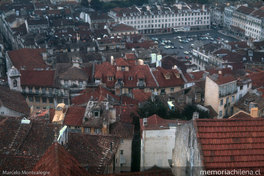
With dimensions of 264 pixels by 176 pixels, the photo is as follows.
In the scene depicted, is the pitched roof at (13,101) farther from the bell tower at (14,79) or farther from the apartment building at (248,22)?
the apartment building at (248,22)

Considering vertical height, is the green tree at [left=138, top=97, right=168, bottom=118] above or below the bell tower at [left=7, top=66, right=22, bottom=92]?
above

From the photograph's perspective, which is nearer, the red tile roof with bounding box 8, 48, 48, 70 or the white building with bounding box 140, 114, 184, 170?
the white building with bounding box 140, 114, 184, 170

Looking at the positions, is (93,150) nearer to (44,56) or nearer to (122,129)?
(122,129)

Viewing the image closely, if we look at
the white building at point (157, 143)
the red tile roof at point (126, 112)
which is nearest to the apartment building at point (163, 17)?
the red tile roof at point (126, 112)

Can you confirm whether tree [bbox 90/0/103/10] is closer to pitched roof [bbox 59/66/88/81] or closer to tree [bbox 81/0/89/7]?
tree [bbox 81/0/89/7]

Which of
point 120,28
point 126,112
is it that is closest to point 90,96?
point 126,112

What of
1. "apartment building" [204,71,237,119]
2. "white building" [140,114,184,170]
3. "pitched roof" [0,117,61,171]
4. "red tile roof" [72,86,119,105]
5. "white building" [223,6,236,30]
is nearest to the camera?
"pitched roof" [0,117,61,171]

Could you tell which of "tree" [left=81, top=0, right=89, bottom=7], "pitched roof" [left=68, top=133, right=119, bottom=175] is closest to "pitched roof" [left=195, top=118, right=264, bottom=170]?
"pitched roof" [left=68, top=133, right=119, bottom=175]

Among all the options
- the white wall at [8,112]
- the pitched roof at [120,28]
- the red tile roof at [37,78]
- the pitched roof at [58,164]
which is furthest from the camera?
the pitched roof at [120,28]
